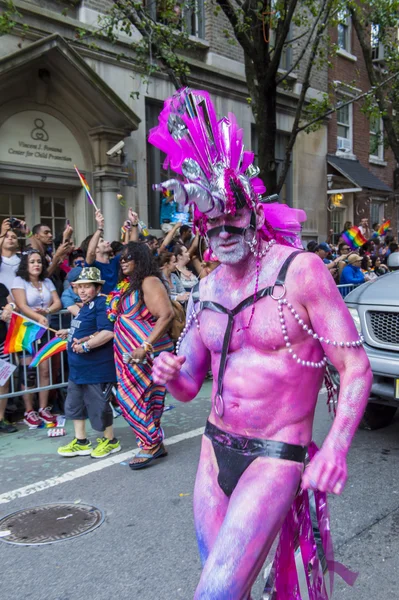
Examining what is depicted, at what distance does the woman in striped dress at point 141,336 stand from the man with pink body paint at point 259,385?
2.74m

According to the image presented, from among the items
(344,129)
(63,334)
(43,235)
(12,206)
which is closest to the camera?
(63,334)

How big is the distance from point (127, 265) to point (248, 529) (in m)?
3.49

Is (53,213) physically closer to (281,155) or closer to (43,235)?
(43,235)

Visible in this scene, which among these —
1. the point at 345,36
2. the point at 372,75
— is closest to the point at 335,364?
the point at 372,75

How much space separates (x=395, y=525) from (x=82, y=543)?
6.54 ft

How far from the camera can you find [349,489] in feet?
14.6

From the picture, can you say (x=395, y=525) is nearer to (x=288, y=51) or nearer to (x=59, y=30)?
(x=59, y=30)

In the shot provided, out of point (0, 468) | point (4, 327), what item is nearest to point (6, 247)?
point (4, 327)

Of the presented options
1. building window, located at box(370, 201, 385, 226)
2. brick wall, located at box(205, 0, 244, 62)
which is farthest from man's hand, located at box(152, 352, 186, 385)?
building window, located at box(370, 201, 385, 226)

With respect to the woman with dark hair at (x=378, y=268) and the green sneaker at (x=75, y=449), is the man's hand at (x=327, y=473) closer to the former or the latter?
the green sneaker at (x=75, y=449)

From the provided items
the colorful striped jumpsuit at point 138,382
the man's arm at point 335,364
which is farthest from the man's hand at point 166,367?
the colorful striped jumpsuit at point 138,382

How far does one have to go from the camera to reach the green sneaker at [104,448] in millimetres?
5355

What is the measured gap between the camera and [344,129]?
20188 mm

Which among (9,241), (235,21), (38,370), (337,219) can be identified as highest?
(235,21)
